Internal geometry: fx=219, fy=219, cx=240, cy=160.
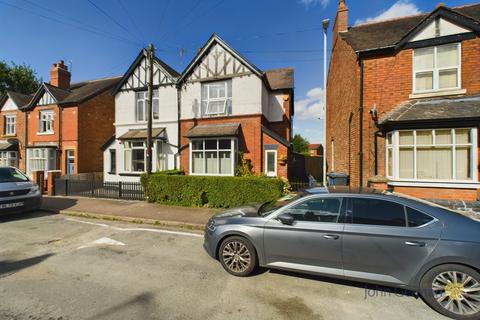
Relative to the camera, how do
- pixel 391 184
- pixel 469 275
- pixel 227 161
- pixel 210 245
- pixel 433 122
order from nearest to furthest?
pixel 469 275
pixel 210 245
pixel 433 122
pixel 391 184
pixel 227 161

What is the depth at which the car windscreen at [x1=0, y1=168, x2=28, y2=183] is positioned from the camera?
8148mm

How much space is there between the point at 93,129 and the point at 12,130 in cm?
944

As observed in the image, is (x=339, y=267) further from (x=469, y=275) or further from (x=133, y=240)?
(x=133, y=240)

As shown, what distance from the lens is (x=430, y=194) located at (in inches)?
297

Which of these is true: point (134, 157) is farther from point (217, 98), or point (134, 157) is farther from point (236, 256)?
point (236, 256)

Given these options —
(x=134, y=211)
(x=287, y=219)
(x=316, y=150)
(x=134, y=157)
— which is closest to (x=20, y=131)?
(x=134, y=157)

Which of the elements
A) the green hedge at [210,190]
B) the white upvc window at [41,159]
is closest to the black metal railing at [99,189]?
the green hedge at [210,190]

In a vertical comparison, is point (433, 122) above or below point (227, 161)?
above

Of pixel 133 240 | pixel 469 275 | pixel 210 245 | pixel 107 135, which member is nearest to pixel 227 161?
pixel 133 240

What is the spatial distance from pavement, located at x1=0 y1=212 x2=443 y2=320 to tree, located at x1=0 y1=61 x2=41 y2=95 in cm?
3505

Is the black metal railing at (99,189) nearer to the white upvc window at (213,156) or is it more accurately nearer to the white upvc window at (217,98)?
the white upvc window at (213,156)

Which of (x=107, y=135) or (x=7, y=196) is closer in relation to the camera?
(x=7, y=196)

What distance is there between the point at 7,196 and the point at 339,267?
34.1ft

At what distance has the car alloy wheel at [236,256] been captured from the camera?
388cm
